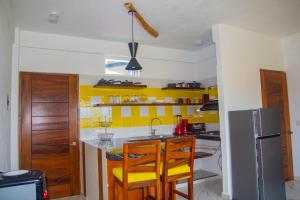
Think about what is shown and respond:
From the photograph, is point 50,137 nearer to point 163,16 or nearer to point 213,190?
point 163,16

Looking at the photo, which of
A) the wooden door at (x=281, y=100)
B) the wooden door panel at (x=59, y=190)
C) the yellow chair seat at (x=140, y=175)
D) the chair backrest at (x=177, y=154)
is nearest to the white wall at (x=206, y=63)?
the wooden door at (x=281, y=100)

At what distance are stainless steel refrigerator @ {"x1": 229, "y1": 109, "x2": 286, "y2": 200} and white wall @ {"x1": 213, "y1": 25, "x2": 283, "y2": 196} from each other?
148 mm

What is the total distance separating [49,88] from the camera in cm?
380

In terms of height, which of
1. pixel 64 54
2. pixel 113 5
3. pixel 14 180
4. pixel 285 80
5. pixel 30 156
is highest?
pixel 113 5

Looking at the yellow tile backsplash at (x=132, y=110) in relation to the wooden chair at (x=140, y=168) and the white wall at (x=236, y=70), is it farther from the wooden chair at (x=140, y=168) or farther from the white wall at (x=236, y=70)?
the wooden chair at (x=140, y=168)

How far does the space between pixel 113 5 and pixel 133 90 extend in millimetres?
2030

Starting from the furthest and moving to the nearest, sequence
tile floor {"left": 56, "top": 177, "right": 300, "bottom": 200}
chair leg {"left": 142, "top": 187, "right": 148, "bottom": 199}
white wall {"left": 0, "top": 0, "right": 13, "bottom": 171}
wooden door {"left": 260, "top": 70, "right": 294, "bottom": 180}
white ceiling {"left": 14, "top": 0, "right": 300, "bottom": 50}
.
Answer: wooden door {"left": 260, "top": 70, "right": 294, "bottom": 180}
tile floor {"left": 56, "top": 177, "right": 300, "bottom": 200}
white ceiling {"left": 14, "top": 0, "right": 300, "bottom": 50}
chair leg {"left": 142, "top": 187, "right": 148, "bottom": 199}
white wall {"left": 0, "top": 0, "right": 13, "bottom": 171}

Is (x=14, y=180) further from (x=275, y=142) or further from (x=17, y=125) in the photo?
(x=275, y=142)

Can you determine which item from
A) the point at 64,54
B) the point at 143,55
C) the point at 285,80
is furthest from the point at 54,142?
the point at 285,80

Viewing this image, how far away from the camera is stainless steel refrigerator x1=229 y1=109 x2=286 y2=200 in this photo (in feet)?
10.0

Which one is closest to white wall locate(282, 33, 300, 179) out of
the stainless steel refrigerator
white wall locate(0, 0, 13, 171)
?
the stainless steel refrigerator

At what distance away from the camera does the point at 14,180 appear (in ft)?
4.23

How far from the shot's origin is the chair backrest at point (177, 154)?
233 centimetres

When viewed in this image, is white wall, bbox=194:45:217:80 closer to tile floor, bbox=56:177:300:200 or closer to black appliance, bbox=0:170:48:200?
tile floor, bbox=56:177:300:200
